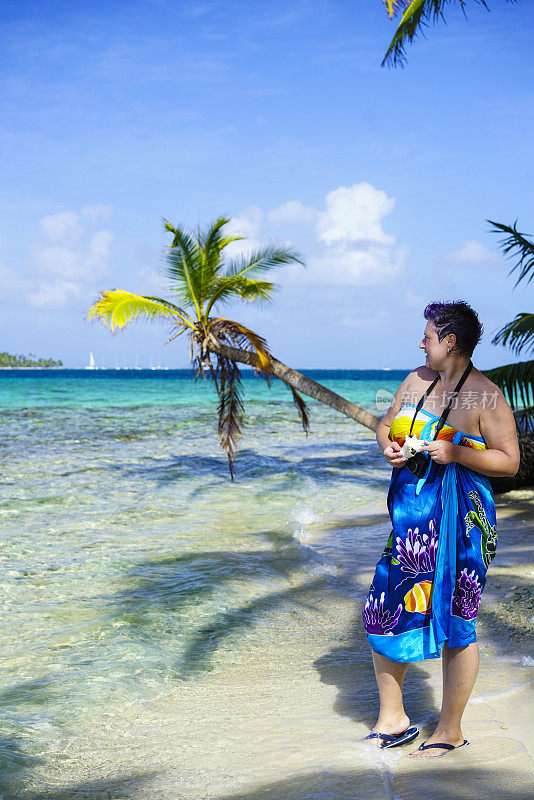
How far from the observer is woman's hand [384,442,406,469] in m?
2.54

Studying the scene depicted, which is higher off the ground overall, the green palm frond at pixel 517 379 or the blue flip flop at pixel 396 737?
the green palm frond at pixel 517 379

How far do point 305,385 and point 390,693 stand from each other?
7380 millimetres

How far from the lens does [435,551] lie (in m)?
2.59

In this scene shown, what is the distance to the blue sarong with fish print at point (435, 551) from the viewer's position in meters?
2.57

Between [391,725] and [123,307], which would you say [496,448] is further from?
[123,307]

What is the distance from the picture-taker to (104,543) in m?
7.95

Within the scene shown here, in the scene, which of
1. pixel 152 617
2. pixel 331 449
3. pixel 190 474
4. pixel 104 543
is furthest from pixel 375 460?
pixel 152 617

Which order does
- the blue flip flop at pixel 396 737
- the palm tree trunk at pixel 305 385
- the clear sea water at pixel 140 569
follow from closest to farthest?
the blue flip flop at pixel 396 737, the clear sea water at pixel 140 569, the palm tree trunk at pixel 305 385

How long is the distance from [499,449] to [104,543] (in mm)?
6223

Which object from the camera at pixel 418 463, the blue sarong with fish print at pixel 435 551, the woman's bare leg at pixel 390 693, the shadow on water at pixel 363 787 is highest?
the camera at pixel 418 463

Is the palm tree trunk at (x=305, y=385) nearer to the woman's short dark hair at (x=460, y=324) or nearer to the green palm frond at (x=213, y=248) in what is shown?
the green palm frond at (x=213, y=248)

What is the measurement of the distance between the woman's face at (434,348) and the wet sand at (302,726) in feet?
5.07

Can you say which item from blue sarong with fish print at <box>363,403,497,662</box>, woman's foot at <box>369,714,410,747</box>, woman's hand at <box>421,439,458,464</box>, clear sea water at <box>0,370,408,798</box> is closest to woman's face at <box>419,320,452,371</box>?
blue sarong with fish print at <box>363,403,497,662</box>

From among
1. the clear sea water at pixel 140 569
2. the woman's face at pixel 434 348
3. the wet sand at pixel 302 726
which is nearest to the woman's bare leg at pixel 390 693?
the wet sand at pixel 302 726
